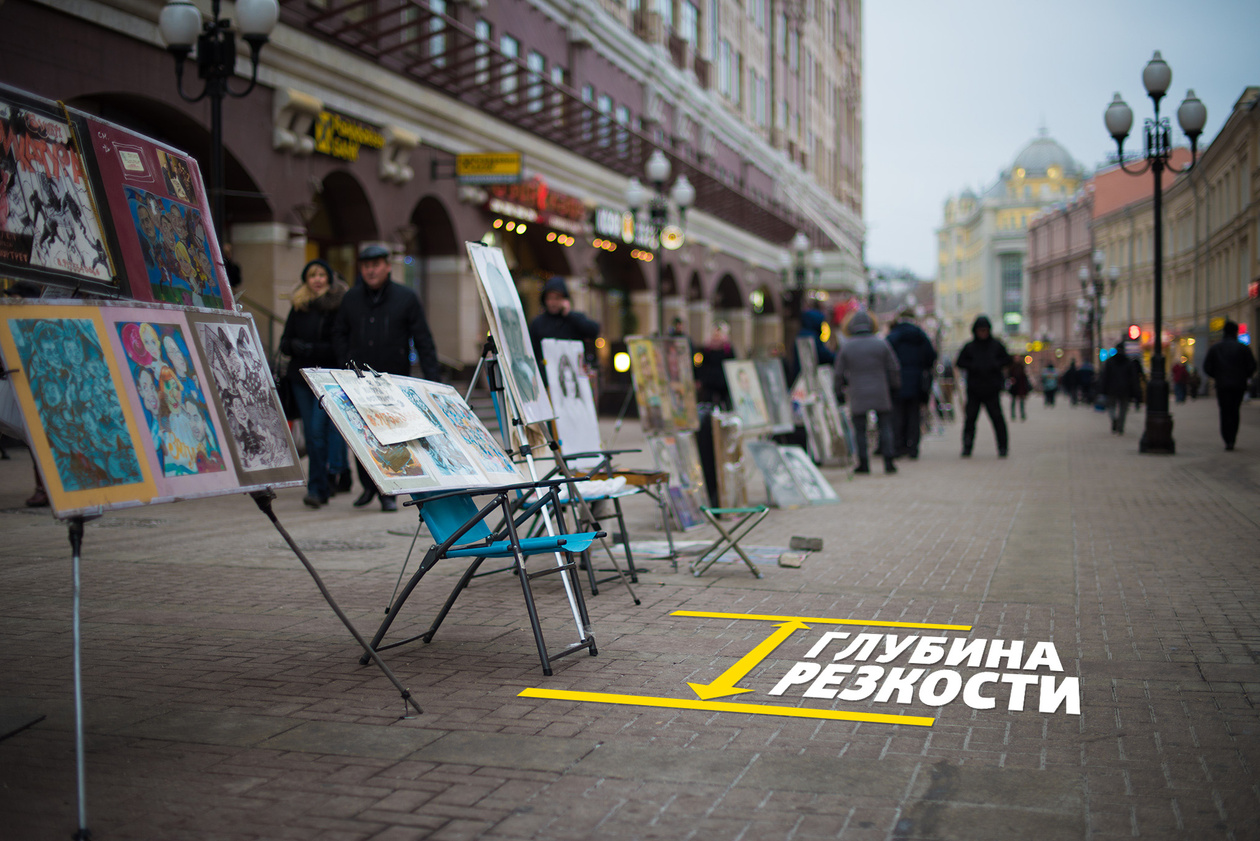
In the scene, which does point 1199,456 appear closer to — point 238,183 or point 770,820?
point 238,183

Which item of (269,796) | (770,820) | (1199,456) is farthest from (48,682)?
(1199,456)

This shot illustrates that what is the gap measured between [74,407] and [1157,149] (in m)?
18.9

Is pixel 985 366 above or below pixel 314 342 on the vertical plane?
below

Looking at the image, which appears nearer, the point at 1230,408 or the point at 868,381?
the point at 868,381

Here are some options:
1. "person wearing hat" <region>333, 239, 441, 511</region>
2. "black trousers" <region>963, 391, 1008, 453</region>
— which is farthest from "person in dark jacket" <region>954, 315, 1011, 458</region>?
"person wearing hat" <region>333, 239, 441, 511</region>

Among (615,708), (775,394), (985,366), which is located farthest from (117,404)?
(985,366)

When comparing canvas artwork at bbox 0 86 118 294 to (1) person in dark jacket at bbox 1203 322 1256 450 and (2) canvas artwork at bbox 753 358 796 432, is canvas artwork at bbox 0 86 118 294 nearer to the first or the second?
(2) canvas artwork at bbox 753 358 796 432

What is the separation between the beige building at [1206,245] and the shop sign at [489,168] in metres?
33.2

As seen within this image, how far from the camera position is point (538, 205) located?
2600 centimetres

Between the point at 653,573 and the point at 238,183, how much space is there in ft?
41.1

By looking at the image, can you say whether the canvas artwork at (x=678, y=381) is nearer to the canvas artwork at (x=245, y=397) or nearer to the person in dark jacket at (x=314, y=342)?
the person in dark jacket at (x=314, y=342)

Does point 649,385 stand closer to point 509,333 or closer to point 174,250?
point 509,333

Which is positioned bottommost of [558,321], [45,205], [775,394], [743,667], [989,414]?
[743,667]

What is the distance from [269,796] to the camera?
3.62 m
